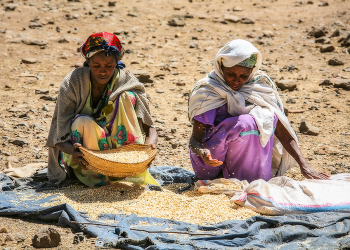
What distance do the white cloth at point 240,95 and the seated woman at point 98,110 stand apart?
0.57 metres

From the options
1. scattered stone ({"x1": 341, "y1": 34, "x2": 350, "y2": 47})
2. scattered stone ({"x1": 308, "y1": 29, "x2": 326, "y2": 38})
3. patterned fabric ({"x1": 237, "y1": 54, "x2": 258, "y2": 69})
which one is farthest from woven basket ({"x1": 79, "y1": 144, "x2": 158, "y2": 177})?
scattered stone ({"x1": 308, "y1": 29, "x2": 326, "y2": 38})

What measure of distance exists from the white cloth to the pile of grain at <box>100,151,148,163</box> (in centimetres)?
61

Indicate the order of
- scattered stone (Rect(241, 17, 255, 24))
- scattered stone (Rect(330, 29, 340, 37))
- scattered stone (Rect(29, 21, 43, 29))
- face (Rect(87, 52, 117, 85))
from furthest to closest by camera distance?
scattered stone (Rect(241, 17, 255, 24))
scattered stone (Rect(29, 21, 43, 29))
scattered stone (Rect(330, 29, 340, 37))
face (Rect(87, 52, 117, 85))

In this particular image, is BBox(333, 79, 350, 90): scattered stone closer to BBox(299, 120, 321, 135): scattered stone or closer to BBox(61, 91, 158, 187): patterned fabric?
BBox(299, 120, 321, 135): scattered stone

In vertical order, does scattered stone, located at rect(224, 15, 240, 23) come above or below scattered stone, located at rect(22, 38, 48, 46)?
above

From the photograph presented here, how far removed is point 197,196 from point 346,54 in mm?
5645

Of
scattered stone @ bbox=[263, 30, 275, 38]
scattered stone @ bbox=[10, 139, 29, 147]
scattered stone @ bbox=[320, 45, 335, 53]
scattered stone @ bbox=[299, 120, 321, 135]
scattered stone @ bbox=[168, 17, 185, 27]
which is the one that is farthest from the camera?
scattered stone @ bbox=[168, 17, 185, 27]

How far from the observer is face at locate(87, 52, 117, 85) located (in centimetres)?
414

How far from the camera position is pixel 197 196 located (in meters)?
4.17

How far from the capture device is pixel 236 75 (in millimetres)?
4312

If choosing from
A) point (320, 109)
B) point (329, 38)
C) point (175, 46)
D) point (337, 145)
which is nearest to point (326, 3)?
point (329, 38)

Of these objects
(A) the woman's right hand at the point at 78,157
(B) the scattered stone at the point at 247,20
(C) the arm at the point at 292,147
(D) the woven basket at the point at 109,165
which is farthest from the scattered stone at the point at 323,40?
(A) the woman's right hand at the point at 78,157

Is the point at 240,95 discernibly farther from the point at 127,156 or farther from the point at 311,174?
the point at 127,156

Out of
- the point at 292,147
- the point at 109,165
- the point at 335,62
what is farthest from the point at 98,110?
the point at 335,62
